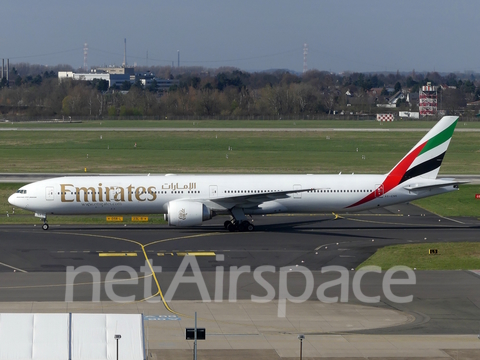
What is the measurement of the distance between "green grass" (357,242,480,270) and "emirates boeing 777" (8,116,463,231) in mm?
7308

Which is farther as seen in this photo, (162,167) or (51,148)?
(51,148)

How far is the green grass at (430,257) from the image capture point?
4041cm

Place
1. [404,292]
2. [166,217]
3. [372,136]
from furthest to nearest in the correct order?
[372,136]
[166,217]
[404,292]

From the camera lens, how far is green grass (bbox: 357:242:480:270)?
4041 centimetres

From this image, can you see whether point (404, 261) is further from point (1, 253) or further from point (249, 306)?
point (1, 253)

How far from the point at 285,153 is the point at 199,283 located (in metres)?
77.1

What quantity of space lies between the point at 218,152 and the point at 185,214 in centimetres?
6414

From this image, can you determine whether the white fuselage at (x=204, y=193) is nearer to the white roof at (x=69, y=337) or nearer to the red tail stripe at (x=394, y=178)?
the red tail stripe at (x=394, y=178)

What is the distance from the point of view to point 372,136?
144 metres

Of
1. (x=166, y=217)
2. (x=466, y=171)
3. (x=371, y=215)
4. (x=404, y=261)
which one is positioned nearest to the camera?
(x=404, y=261)

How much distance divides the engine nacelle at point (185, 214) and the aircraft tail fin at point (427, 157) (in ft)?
45.6

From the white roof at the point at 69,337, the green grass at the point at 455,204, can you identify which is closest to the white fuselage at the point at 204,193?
the green grass at the point at 455,204

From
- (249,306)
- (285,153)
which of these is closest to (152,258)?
(249,306)

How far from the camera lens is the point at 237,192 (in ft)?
Result: 170
